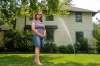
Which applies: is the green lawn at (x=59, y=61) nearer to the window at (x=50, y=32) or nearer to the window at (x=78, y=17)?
the window at (x=50, y=32)

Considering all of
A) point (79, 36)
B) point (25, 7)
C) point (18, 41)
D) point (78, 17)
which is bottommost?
point (18, 41)

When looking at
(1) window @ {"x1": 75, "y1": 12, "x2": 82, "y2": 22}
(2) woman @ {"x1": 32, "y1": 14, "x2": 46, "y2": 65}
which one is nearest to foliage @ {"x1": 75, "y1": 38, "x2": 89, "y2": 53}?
(1) window @ {"x1": 75, "y1": 12, "x2": 82, "y2": 22}

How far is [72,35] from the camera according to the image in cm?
3841

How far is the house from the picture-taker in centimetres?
3722

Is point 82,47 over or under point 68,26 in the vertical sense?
under

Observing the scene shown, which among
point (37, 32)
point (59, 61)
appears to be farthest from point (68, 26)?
point (37, 32)

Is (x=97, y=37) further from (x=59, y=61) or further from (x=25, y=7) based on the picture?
(x=59, y=61)

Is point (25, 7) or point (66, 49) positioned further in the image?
point (66, 49)

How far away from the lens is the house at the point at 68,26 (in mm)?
37219

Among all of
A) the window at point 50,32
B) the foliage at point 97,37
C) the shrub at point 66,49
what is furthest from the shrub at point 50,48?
the foliage at point 97,37

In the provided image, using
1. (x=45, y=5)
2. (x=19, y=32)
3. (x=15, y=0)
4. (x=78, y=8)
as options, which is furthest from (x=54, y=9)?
(x=78, y=8)

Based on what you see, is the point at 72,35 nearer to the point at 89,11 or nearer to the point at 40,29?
the point at 89,11

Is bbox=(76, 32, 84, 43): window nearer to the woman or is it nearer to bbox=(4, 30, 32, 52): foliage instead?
bbox=(4, 30, 32, 52): foliage

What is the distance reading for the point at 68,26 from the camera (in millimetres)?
38719
